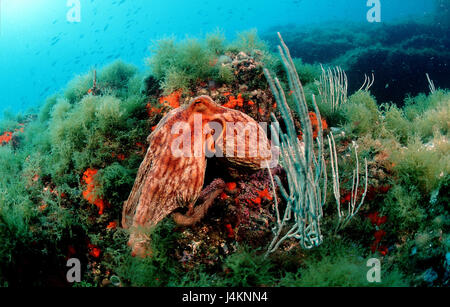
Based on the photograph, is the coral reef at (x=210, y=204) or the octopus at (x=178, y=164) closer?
the coral reef at (x=210, y=204)

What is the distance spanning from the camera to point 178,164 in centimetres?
272

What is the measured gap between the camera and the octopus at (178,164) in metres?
2.67

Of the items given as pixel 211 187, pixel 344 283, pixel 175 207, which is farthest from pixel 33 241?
pixel 344 283

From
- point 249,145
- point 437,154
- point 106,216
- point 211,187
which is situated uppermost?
point 249,145

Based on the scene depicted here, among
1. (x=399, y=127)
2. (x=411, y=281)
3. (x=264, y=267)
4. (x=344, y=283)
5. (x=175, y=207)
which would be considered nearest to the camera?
(x=344, y=283)

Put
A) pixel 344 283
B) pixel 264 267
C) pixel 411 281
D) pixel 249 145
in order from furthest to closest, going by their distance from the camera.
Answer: pixel 249 145
pixel 264 267
pixel 411 281
pixel 344 283

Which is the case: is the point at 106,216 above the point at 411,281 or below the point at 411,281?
above

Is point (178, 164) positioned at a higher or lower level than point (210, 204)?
higher

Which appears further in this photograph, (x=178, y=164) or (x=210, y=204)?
(x=210, y=204)

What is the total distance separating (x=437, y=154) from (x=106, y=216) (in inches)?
195

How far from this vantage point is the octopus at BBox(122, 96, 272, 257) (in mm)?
2674

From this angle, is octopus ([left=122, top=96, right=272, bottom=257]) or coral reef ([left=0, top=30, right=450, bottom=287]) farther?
octopus ([left=122, top=96, right=272, bottom=257])

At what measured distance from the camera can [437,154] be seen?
3227 mm
